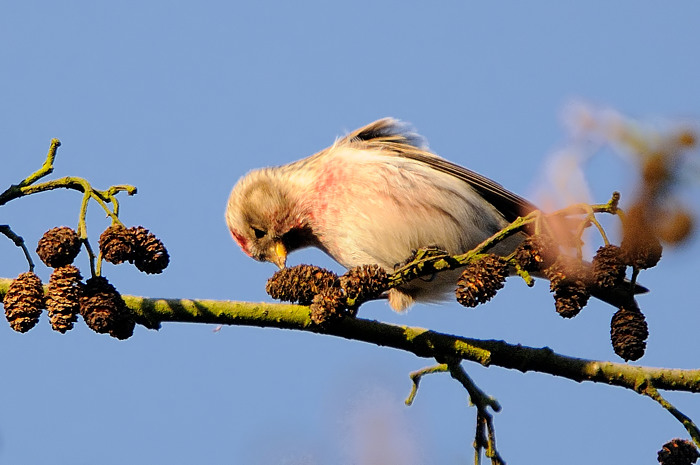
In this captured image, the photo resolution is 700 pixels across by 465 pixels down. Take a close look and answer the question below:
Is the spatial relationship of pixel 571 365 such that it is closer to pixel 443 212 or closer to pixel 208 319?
pixel 208 319

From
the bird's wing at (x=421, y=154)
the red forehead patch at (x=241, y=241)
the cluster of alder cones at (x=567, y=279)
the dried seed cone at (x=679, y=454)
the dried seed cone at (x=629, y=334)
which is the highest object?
the bird's wing at (x=421, y=154)

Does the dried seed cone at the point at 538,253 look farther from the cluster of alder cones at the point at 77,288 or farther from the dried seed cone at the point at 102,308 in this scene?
the dried seed cone at the point at 102,308

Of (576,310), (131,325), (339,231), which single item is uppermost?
(339,231)

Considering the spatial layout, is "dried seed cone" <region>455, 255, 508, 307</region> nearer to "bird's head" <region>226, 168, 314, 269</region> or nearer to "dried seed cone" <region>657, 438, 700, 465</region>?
"dried seed cone" <region>657, 438, 700, 465</region>

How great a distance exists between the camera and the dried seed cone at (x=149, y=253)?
2439 millimetres

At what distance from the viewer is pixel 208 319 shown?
114 inches

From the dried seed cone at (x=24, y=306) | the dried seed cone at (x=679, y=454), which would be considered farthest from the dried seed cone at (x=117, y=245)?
the dried seed cone at (x=679, y=454)

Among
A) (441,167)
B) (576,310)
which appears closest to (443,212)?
(441,167)

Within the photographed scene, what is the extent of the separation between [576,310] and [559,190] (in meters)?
0.48

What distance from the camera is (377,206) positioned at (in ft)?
15.5

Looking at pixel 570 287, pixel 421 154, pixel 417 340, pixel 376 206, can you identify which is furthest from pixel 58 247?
pixel 421 154

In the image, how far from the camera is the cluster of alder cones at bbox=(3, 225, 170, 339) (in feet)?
7.73

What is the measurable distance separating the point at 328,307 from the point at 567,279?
770 millimetres

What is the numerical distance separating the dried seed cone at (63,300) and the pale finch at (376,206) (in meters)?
2.45
